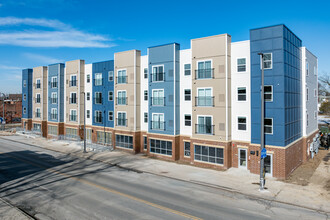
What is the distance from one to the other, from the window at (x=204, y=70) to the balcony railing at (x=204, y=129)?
4.88 meters

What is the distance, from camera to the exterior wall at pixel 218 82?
23.5 metres

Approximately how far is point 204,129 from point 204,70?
593 cm

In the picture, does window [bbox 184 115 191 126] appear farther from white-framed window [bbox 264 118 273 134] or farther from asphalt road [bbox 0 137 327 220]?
white-framed window [bbox 264 118 273 134]

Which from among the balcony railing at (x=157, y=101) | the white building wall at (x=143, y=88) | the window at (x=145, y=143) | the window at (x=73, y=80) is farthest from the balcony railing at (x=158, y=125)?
the window at (x=73, y=80)

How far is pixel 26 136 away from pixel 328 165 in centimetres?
4786

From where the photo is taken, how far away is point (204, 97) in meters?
25.0

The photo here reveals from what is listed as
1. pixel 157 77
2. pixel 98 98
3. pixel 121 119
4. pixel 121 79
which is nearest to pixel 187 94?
pixel 157 77

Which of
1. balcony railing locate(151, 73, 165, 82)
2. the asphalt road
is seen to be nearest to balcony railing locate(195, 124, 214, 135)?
the asphalt road

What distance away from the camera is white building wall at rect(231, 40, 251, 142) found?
22.8m

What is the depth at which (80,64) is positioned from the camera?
3919 centimetres

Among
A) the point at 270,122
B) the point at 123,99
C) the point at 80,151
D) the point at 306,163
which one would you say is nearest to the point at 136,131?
the point at 123,99

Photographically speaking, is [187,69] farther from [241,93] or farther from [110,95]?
[110,95]

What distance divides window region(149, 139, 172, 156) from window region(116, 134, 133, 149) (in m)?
3.38

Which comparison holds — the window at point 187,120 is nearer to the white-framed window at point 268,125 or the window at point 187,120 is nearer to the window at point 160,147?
the window at point 160,147
